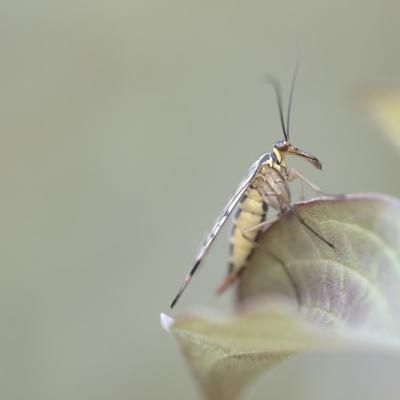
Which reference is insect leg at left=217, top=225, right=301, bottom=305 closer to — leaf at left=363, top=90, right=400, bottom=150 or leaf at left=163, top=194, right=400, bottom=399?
leaf at left=163, top=194, right=400, bottom=399

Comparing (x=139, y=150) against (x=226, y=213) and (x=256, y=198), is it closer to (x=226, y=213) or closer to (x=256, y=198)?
(x=256, y=198)

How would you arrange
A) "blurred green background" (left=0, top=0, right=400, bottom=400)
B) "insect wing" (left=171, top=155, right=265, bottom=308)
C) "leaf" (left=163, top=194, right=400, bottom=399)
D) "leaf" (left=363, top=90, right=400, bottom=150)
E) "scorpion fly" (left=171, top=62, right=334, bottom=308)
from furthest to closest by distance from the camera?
"blurred green background" (left=0, top=0, right=400, bottom=400), "scorpion fly" (left=171, top=62, right=334, bottom=308), "insect wing" (left=171, top=155, right=265, bottom=308), "leaf" (left=363, top=90, right=400, bottom=150), "leaf" (left=163, top=194, right=400, bottom=399)

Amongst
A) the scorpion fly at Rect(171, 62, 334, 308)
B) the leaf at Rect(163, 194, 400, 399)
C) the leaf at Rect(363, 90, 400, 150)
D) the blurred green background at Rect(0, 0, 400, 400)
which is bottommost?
the blurred green background at Rect(0, 0, 400, 400)

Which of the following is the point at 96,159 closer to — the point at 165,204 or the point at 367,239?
the point at 165,204

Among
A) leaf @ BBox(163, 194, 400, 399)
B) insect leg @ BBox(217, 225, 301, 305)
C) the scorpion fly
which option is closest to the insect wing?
the scorpion fly

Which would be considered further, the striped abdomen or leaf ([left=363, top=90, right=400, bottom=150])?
the striped abdomen

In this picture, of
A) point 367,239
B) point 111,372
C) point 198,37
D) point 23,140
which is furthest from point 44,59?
point 367,239

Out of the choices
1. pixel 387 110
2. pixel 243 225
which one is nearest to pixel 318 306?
pixel 387 110
